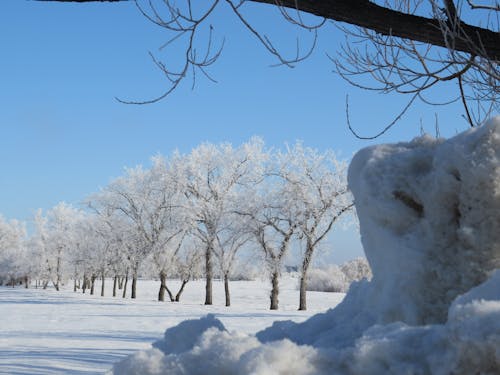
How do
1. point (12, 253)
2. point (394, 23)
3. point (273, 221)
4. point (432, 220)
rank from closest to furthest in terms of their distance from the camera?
point (432, 220) < point (394, 23) < point (273, 221) < point (12, 253)

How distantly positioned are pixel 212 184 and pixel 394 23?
23080 millimetres

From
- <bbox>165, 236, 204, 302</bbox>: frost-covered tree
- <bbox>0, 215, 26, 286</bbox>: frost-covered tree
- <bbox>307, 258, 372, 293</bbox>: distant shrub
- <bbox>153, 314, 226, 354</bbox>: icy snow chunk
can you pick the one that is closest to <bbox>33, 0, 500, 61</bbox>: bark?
<bbox>153, 314, 226, 354</bbox>: icy snow chunk

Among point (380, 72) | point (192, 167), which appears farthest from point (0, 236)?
point (380, 72)

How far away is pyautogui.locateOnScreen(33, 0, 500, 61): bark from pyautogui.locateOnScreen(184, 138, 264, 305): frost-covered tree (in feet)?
69.3

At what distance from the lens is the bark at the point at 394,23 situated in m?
3.62

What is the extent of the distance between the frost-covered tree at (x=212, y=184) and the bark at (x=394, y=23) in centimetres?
2112


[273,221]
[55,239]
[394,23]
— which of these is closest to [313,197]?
[273,221]

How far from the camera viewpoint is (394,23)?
12.7 feet

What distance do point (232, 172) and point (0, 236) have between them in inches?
2070

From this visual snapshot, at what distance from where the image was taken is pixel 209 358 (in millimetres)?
1312

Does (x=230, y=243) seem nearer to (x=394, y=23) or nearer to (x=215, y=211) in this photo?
(x=215, y=211)

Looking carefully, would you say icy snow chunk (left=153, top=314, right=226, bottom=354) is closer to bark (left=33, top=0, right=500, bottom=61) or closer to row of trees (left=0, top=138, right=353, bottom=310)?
bark (left=33, top=0, right=500, bottom=61)

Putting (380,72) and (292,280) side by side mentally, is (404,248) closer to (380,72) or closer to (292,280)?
(380,72)

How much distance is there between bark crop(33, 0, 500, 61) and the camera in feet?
11.9
